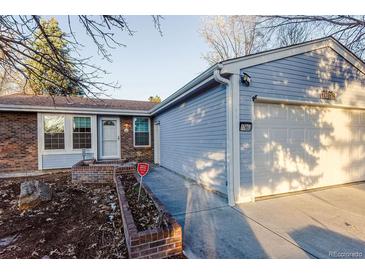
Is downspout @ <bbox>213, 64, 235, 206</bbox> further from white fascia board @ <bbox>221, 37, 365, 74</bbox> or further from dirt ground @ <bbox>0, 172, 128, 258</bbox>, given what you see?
dirt ground @ <bbox>0, 172, 128, 258</bbox>

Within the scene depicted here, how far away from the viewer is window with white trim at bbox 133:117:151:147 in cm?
1019

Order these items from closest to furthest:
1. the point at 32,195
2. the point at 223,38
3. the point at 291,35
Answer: the point at 32,195 < the point at 291,35 < the point at 223,38

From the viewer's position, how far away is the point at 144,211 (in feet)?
10.2

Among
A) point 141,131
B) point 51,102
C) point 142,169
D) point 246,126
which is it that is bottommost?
point 142,169

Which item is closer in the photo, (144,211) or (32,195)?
(144,211)

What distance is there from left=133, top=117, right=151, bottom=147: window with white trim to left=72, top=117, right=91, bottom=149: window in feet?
7.27

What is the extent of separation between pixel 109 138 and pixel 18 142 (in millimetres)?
3556

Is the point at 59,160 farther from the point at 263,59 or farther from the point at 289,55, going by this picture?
the point at 289,55

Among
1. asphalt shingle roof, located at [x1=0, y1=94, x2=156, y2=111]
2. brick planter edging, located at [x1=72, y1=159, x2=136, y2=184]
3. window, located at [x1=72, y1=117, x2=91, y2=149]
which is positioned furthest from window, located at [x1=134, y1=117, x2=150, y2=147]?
brick planter edging, located at [x1=72, y1=159, x2=136, y2=184]

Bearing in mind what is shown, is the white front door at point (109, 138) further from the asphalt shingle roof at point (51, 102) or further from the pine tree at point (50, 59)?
the pine tree at point (50, 59)

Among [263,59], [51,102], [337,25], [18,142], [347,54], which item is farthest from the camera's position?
[51,102]

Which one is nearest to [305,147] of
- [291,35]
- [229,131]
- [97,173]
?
[229,131]

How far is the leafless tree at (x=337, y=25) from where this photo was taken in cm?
631
